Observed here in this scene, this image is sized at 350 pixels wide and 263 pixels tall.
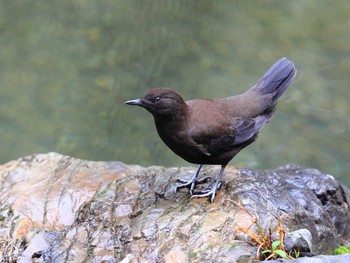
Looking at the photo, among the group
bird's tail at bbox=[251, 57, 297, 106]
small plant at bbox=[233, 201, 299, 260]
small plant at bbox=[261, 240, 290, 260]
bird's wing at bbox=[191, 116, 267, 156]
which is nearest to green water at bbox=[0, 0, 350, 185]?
bird's tail at bbox=[251, 57, 297, 106]

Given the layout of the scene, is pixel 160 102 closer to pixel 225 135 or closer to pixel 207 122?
pixel 207 122

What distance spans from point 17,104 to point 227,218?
5806mm

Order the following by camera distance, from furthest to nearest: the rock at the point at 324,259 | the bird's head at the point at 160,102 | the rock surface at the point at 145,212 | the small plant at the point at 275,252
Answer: the bird's head at the point at 160,102, the rock surface at the point at 145,212, the small plant at the point at 275,252, the rock at the point at 324,259

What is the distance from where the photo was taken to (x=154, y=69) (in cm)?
883

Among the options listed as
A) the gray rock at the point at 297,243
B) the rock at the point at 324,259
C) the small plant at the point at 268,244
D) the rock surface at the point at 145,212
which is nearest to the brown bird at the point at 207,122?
the rock surface at the point at 145,212

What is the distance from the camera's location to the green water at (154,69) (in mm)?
8586

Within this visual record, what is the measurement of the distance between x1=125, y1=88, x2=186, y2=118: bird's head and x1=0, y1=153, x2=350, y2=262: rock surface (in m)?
0.61

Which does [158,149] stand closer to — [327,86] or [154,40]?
[154,40]

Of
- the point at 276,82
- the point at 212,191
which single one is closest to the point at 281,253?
the point at 212,191

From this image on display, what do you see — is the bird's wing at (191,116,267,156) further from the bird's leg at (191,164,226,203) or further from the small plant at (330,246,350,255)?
the small plant at (330,246,350,255)

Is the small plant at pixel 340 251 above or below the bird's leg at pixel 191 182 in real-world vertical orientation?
below

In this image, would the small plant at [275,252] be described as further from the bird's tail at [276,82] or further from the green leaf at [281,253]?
the bird's tail at [276,82]

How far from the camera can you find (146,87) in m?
8.71

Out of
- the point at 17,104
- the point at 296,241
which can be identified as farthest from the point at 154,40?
the point at 296,241
